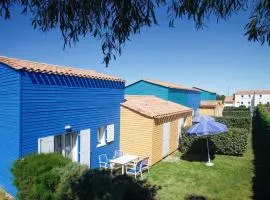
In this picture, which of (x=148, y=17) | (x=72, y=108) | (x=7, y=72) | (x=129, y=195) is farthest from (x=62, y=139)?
(x=148, y=17)

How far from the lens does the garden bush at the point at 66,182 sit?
7.06 meters

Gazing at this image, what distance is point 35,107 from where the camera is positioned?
1081 centimetres

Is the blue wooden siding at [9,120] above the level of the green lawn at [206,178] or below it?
above

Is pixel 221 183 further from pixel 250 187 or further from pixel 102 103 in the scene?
pixel 102 103

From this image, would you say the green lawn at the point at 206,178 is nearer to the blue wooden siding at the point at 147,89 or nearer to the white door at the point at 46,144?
the white door at the point at 46,144

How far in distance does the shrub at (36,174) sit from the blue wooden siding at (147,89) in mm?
18502

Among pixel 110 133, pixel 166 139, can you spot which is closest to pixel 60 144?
pixel 110 133

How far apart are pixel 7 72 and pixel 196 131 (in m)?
10.2

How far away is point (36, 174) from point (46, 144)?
2.61 m

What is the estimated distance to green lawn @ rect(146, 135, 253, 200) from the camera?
11.4m

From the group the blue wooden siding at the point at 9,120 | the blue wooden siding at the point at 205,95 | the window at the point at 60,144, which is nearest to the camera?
the blue wooden siding at the point at 9,120

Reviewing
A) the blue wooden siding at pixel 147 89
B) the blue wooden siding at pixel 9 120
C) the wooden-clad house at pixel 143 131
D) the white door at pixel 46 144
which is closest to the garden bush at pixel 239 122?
the blue wooden siding at pixel 147 89

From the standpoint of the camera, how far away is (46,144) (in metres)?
11.2

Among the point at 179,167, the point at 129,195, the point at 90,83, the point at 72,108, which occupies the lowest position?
the point at 179,167
